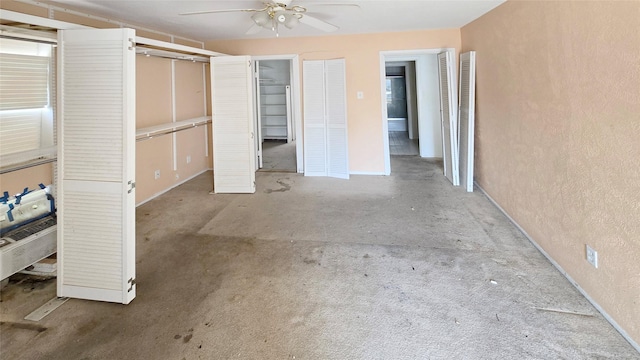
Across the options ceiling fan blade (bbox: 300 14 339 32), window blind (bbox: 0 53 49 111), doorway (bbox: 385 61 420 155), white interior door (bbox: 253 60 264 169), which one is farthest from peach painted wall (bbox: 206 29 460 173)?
doorway (bbox: 385 61 420 155)

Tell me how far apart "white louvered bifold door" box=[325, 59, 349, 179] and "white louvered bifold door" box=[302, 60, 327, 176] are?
0.29ft

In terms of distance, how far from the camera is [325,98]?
544 cm

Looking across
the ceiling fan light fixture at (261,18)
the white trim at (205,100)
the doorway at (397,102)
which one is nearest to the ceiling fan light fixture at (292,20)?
the ceiling fan light fixture at (261,18)

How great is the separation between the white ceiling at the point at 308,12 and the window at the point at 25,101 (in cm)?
75

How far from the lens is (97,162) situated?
216 cm

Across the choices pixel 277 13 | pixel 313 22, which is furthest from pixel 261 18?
pixel 313 22

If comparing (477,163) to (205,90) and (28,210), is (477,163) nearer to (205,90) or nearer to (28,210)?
(205,90)

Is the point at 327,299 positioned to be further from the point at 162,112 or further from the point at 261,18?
the point at 162,112

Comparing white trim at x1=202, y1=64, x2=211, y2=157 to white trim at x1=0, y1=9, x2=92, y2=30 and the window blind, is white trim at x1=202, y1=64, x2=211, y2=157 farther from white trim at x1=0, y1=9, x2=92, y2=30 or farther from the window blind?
white trim at x1=0, y1=9, x2=92, y2=30

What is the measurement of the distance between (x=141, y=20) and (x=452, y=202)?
14.5ft

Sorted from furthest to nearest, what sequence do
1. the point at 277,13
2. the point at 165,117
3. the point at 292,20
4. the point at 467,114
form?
the point at 165,117
the point at 467,114
the point at 292,20
the point at 277,13

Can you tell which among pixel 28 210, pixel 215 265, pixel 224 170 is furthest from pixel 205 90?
pixel 215 265

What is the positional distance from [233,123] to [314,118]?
4.83 ft

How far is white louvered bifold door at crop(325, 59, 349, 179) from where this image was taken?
5363mm
